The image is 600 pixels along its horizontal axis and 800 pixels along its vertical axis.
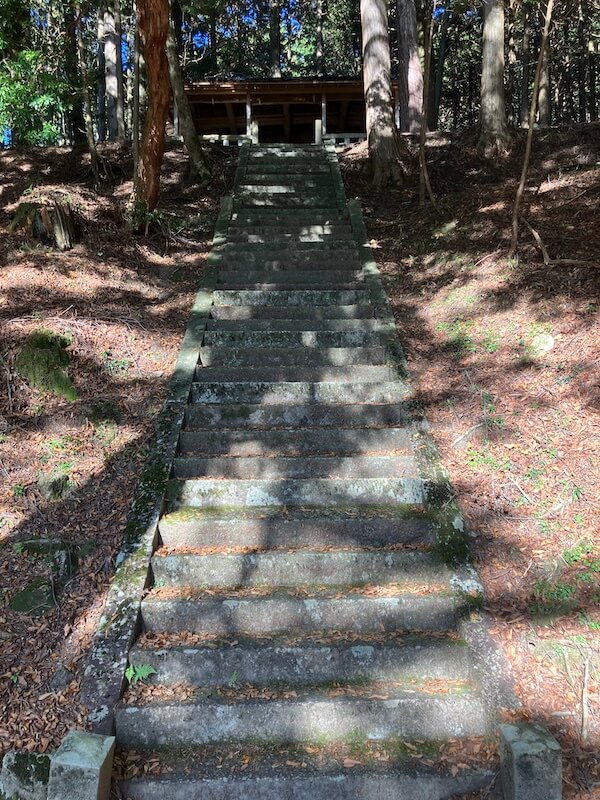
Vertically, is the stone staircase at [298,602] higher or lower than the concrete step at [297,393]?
lower

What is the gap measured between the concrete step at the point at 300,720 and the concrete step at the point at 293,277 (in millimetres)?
5236

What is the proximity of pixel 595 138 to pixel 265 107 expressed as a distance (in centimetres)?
995

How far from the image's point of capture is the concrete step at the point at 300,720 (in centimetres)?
301

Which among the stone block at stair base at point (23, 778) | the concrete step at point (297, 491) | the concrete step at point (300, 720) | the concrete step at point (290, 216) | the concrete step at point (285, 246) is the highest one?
the concrete step at point (290, 216)

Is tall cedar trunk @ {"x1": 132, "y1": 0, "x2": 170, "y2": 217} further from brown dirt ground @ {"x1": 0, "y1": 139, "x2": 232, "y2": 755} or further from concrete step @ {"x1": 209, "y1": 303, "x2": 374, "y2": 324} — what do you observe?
concrete step @ {"x1": 209, "y1": 303, "x2": 374, "y2": 324}

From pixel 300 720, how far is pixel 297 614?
1.99 feet

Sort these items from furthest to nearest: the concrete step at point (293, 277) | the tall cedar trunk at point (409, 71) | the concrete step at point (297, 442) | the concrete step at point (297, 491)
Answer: the tall cedar trunk at point (409, 71), the concrete step at point (293, 277), the concrete step at point (297, 442), the concrete step at point (297, 491)

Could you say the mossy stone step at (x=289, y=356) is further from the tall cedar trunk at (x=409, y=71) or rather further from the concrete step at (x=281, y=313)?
the tall cedar trunk at (x=409, y=71)

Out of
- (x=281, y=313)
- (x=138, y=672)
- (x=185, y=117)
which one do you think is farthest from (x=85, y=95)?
(x=138, y=672)

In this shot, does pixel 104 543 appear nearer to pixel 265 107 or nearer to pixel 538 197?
pixel 538 197

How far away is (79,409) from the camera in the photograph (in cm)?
489

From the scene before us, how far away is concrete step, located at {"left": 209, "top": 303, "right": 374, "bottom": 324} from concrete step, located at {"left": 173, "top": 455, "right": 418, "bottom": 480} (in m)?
2.47

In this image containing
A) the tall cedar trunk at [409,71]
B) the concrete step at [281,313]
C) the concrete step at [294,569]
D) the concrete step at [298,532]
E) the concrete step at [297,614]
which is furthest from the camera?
the tall cedar trunk at [409,71]

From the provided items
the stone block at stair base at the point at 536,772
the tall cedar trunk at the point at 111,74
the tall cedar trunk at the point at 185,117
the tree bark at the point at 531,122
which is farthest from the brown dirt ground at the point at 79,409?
the tall cedar trunk at the point at 111,74
